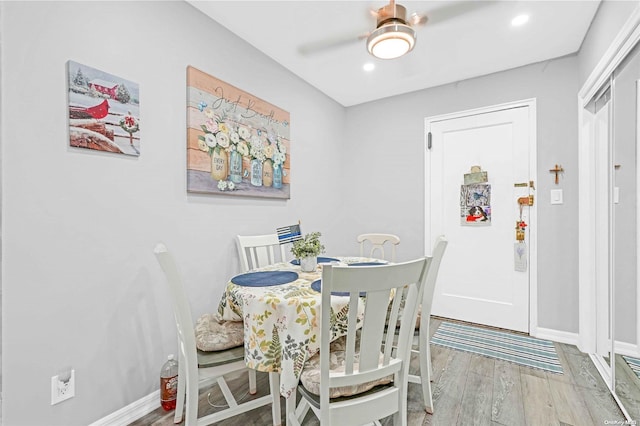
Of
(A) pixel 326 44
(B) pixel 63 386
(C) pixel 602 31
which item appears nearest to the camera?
(B) pixel 63 386

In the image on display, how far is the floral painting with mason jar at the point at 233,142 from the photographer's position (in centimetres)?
203

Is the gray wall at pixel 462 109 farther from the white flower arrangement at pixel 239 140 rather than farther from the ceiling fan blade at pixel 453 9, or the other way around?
the white flower arrangement at pixel 239 140

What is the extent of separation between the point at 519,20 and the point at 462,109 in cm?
101

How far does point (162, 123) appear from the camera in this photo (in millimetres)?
1858

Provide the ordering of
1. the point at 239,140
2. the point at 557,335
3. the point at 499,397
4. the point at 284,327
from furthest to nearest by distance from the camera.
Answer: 1. the point at 557,335
2. the point at 239,140
3. the point at 499,397
4. the point at 284,327

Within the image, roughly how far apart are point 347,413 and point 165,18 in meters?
2.35

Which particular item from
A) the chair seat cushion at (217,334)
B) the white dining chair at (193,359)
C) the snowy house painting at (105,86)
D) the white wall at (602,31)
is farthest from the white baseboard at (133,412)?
the white wall at (602,31)

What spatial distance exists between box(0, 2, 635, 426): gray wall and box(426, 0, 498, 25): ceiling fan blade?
76 centimetres

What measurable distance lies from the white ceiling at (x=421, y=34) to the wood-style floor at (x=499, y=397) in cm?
251

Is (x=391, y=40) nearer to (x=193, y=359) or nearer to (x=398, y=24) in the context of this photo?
(x=398, y=24)

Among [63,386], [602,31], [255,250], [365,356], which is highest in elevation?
[602,31]

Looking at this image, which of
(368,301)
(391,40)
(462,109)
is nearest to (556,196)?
(462,109)

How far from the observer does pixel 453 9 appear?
6.69ft

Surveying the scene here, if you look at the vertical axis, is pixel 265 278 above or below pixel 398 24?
below
